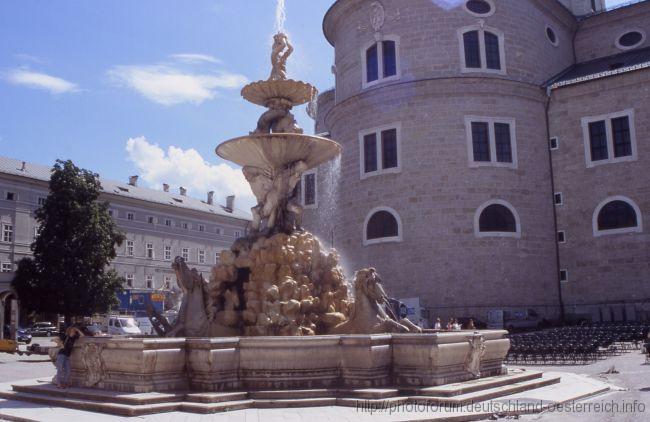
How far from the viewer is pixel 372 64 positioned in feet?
98.5

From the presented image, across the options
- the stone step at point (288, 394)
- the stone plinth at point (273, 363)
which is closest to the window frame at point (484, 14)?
the stone plinth at point (273, 363)

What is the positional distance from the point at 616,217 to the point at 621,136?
361 cm

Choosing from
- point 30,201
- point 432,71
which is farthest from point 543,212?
point 30,201

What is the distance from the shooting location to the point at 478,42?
28375 mm

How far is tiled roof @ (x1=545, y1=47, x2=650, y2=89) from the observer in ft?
89.7

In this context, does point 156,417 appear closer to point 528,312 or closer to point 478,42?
point 528,312

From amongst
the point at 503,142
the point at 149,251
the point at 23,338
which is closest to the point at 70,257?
the point at 23,338

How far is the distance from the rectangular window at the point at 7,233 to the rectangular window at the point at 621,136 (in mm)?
39217

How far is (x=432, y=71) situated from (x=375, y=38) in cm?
347

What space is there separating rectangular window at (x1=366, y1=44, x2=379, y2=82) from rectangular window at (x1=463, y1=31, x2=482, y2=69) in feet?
14.0

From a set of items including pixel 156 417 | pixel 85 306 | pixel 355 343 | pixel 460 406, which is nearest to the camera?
pixel 156 417

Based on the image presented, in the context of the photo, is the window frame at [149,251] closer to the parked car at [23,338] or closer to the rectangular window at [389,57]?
the parked car at [23,338]

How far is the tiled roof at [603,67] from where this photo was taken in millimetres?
27328

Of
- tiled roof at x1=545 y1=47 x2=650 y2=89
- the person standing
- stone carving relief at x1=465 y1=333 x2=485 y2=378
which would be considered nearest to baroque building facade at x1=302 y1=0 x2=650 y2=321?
tiled roof at x1=545 y1=47 x2=650 y2=89
